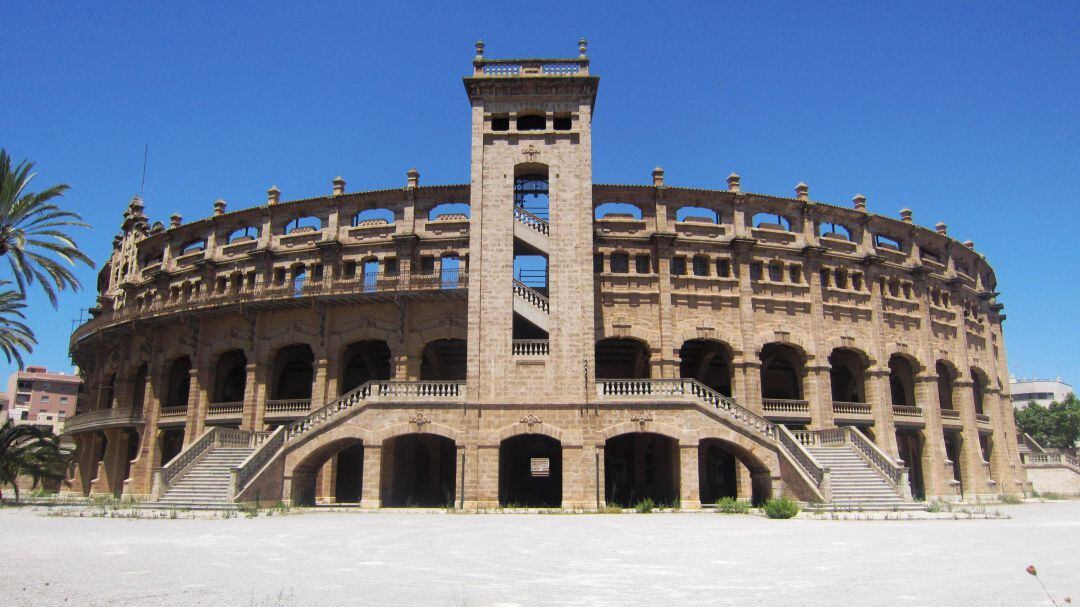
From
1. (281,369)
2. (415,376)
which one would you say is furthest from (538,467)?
(281,369)

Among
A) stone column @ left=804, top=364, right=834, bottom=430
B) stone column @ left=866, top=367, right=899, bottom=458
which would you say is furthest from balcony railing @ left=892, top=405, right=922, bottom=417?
stone column @ left=804, top=364, right=834, bottom=430

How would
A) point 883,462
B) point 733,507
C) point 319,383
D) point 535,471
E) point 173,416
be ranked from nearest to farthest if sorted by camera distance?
1. point 733,507
2. point 883,462
3. point 319,383
4. point 535,471
5. point 173,416

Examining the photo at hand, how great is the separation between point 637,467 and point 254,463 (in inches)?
716

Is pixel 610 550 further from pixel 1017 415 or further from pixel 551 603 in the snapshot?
pixel 1017 415

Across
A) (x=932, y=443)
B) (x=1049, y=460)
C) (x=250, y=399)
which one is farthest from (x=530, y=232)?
(x=1049, y=460)

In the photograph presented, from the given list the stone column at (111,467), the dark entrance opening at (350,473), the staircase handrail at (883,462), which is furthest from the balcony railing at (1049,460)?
the stone column at (111,467)

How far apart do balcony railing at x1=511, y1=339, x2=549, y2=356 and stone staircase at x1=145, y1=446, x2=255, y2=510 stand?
11.4 meters

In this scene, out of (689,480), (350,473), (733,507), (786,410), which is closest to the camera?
(733,507)

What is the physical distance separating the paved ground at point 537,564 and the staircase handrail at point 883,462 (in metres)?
6.05

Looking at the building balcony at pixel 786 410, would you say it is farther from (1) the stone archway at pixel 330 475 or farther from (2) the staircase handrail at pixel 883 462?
(1) the stone archway at pixel 330 475

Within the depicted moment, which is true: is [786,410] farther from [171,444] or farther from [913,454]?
[171,444]

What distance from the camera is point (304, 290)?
35.6 m

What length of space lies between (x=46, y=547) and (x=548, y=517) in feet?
45.9

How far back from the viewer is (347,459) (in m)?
36.7
